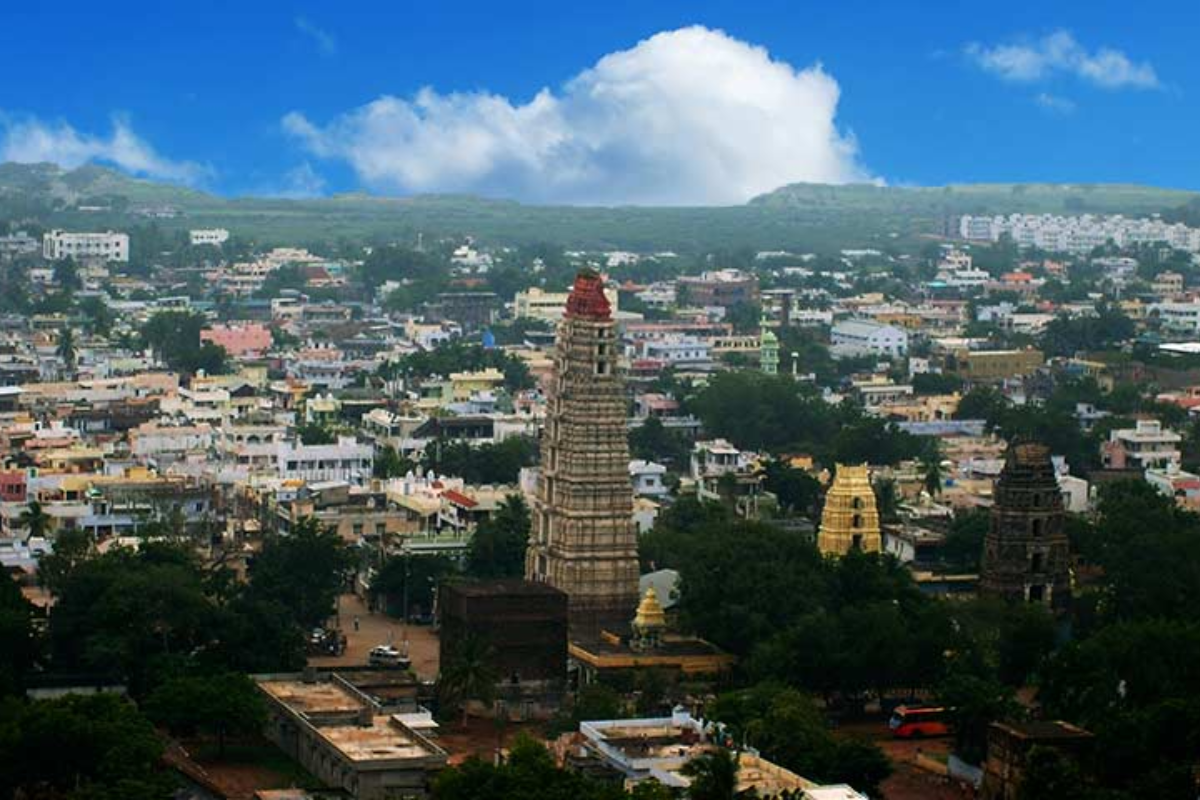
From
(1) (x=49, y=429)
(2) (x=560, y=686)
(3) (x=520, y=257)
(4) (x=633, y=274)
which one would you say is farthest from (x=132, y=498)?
(3) (x=520, y=257)

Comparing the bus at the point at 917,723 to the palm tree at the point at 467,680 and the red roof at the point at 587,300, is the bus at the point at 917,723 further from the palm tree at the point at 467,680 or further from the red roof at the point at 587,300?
the red roof at the point at 587,300

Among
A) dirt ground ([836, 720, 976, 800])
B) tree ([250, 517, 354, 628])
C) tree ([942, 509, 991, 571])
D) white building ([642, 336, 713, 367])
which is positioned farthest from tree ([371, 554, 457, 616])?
white building ([642, 336, 713, 367])

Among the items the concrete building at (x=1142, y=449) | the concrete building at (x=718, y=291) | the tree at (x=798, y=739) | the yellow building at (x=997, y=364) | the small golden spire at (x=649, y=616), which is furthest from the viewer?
the concrete building at (x=718, y=291)

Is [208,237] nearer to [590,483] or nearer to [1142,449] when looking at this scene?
[1142,449]

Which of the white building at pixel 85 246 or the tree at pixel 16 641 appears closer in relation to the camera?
the tree at pixel 16 641

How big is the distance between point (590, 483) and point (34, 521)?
42.1 ft

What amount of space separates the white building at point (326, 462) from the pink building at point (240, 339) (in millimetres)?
31882

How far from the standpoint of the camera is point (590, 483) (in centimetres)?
5212

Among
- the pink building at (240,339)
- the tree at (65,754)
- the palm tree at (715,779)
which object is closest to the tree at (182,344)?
the pink building at (240,339)

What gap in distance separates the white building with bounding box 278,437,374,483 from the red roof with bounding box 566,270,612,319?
15923mm

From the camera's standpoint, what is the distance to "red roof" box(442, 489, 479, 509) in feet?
204

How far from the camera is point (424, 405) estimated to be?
83375 millimetres

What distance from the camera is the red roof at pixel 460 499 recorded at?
62.2 meters

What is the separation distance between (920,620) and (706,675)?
321 centimetres
